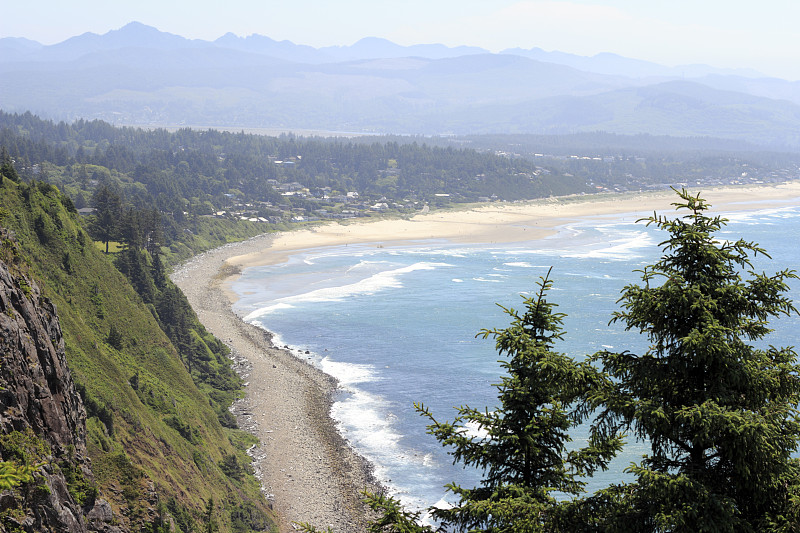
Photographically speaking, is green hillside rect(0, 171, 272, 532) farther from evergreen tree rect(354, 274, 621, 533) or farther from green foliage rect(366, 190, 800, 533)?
green foliage rect(366, 190, 800, 533)

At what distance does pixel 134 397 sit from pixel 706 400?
35.5 meters

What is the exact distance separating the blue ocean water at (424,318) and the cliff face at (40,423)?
20.5 m

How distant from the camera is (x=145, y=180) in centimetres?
17550

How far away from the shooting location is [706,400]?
9.40 m

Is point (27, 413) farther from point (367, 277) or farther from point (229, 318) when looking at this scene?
point (367, 277)

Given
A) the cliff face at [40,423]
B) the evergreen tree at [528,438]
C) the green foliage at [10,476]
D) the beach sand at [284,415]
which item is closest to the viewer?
the green foliage at [10,476]

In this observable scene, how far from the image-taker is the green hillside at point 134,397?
Result: 3125 cm

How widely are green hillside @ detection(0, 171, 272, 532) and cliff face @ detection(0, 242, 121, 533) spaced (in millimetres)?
3121

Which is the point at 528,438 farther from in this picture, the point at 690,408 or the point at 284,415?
the point at 284,415

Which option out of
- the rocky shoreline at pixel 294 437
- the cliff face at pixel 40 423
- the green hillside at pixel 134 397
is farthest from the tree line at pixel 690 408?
the green hillside at pixel 134 397

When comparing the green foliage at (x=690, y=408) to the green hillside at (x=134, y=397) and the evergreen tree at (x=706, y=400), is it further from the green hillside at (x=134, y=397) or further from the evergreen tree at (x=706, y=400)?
the green hillside at (x=134, y=397)

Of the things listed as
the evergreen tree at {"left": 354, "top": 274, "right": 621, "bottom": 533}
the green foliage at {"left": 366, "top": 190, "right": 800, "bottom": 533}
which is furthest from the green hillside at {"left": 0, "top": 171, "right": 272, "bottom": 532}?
the green foliage at {"left": 366, "top": 190, "right": 800, "bottom": 533}

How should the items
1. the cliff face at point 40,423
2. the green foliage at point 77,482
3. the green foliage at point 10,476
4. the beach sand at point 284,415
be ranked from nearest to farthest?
the green foliage at point 10,476 → the cliff face at point 40,423 → the green foliage at point 77,482 → the beach sand at point 284,415

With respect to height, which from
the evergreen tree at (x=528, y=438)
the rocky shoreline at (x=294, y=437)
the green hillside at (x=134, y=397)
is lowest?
the rocky shoreline at (x=294, y=437)
